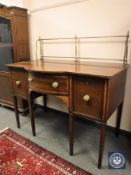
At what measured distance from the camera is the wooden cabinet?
1.83 meters

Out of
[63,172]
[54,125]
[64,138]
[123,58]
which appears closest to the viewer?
[63,172]

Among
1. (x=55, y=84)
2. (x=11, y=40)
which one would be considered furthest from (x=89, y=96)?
(x=11, y=40)

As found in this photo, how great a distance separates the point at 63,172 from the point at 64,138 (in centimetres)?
45

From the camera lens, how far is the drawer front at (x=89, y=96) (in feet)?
3.42

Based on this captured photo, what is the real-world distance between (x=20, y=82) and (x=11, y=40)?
2.32ft

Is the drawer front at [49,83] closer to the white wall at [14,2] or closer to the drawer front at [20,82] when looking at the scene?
the drawer front at [20,82]

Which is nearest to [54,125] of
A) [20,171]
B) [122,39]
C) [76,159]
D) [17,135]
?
[17,135]

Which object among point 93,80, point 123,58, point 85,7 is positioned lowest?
point 93,80

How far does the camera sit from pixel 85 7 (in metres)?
1.57

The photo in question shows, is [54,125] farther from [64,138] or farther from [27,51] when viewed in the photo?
[27,51]

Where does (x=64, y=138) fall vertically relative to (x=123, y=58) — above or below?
below

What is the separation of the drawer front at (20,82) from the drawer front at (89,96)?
60 centimetres

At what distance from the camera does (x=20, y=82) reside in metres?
1.55

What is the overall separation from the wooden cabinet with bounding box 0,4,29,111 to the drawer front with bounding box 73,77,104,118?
1137 mm
